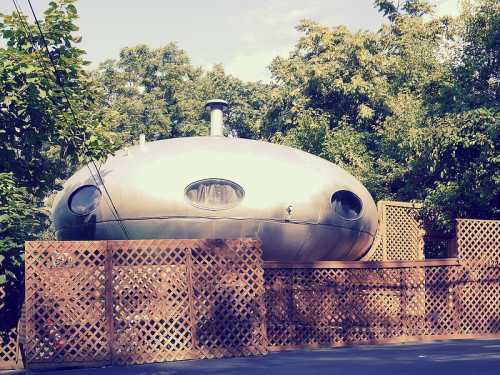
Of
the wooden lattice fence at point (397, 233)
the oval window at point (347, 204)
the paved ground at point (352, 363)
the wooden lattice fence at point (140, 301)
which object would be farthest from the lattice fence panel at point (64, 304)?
the wooden lattice fence at point (397, 233)

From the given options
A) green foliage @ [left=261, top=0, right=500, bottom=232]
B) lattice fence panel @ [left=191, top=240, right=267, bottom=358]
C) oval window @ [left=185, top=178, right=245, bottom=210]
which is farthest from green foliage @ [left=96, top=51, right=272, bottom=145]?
lattice fence panel @ [left=191, top=240, right=267, bottom=358]

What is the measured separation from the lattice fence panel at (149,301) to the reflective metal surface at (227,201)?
276 centimetres

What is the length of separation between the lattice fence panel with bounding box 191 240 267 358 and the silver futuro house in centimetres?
253

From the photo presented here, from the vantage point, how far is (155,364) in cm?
1041

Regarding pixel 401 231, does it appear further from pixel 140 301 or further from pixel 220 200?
pixel 140 301

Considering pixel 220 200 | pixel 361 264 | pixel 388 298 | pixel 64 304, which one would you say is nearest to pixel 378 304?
pixel 388 298

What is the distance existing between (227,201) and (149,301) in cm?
354

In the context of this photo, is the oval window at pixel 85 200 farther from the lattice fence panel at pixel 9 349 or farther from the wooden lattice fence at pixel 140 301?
the lattice fence panel at pixel 9 349

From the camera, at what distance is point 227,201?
542 inches

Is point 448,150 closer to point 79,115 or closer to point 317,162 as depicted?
point 317,162

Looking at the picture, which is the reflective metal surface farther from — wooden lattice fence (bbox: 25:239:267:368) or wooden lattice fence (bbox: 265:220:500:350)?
wooden lattice fence (bbox: 25:239:267:368)

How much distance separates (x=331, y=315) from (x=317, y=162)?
4284 millimetres

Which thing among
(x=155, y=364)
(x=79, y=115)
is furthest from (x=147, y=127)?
(x=155, y=364)

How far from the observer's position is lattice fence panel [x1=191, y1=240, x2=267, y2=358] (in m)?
11.0
